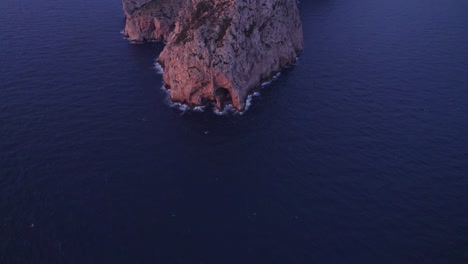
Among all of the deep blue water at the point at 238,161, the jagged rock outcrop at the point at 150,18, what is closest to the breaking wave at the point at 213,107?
the deep blue water at the point at 238,161

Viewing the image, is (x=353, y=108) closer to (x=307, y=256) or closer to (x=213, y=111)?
(x=213, y=111)

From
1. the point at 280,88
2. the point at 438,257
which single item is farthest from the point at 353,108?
the point at 438,257

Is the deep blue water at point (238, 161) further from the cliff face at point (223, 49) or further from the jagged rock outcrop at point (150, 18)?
the jagged rock outcrop at point (150, 18)

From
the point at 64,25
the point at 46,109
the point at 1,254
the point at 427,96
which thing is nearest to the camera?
the point at 1,254

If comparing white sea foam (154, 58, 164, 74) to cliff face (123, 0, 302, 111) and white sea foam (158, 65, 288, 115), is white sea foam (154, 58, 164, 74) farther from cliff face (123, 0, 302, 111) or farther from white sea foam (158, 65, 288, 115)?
white sea foam (158, 65, 288, 115)

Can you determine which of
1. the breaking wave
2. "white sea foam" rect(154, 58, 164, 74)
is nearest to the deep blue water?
the breaking wave

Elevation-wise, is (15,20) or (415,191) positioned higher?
(15,20)
